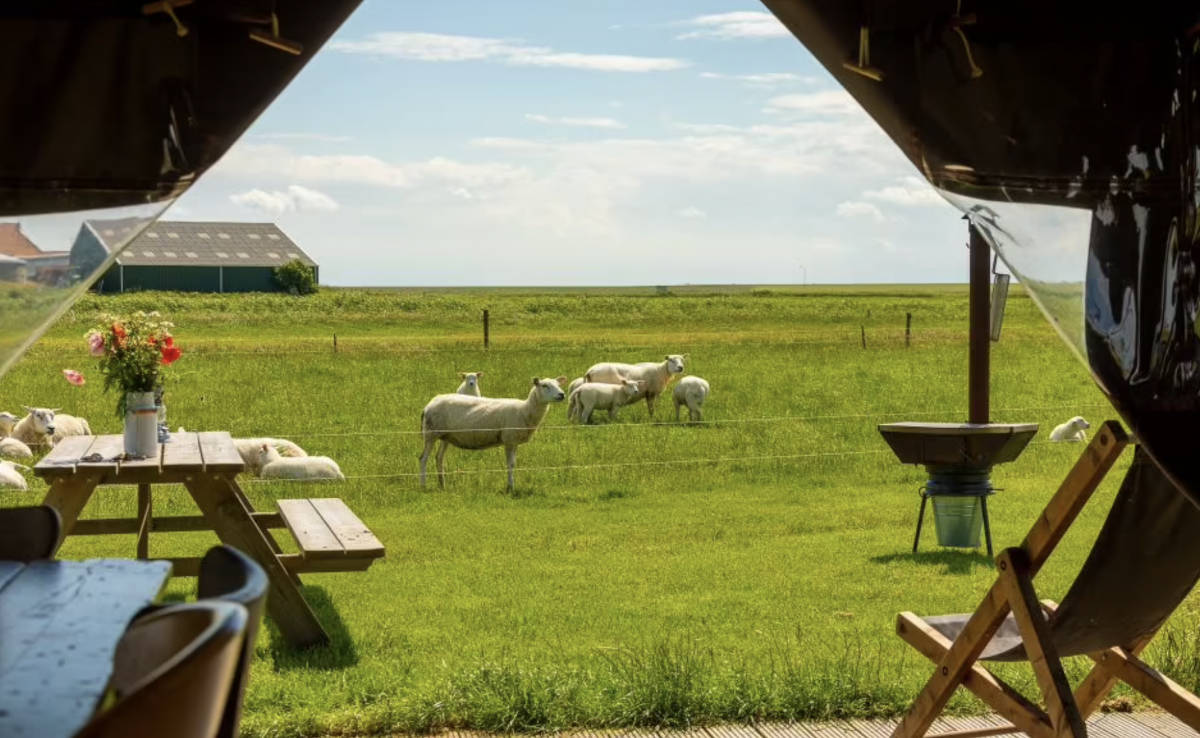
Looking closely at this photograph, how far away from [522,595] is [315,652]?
1734mm

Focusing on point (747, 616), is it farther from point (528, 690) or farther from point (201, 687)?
point (201, 687)

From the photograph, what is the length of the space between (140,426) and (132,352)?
0.33 metres

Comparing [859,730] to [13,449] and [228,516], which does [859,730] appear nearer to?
[228,516]

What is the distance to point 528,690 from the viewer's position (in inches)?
173

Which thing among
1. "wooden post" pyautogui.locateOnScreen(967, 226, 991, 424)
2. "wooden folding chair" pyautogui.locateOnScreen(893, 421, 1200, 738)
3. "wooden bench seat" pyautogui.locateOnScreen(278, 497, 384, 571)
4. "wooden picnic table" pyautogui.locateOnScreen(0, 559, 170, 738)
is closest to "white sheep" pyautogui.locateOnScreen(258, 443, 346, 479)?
"wooden bench seat" pyautogui.locateOnScreen(278, 497, 384, 571)

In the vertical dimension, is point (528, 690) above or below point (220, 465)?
below

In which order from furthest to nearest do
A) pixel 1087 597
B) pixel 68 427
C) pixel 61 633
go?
1. pixel 68 427
2. pixel 1087 597
3. pixel 61 633

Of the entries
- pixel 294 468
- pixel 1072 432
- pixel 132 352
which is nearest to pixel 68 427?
pixel 294 468

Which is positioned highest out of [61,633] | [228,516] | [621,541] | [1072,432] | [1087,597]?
[61,633]

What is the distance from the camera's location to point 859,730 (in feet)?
14.0

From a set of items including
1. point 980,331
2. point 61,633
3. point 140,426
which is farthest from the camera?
point 980,331

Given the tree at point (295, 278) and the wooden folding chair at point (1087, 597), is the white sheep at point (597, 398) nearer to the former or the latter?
the wooden folding chair at point (1087, 597)

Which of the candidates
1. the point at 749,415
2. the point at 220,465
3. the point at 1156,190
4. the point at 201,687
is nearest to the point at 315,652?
the point at 220,465

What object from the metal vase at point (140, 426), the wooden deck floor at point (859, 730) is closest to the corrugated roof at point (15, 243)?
the wooden deck floor at point (859, 730)
